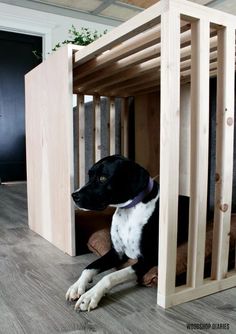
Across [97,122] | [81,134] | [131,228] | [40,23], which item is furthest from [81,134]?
[40,23]

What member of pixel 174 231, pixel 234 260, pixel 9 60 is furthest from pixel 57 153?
pixel 9 60

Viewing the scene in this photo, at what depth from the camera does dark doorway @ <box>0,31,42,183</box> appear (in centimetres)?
371

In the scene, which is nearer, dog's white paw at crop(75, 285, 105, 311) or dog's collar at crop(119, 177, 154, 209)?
dog's white paw at crop(75, 285, 105, 311)

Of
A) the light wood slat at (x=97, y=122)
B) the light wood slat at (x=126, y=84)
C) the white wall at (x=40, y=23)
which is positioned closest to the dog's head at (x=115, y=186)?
the light wood slat at (x=126, y=84)

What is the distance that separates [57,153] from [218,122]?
2.12 ft

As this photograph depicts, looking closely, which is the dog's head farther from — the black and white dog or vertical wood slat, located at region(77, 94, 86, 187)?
vertical wood slat, located at region(77, 94, 86, 187)

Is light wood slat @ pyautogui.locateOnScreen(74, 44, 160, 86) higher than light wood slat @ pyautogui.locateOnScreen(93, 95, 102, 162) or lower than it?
higher

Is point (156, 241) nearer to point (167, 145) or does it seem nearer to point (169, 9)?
point (167, 145)

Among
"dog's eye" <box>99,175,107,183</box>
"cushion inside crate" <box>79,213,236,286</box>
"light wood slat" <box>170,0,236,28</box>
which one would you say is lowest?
"cushion inside crate" <box>79,213,236,286</box>

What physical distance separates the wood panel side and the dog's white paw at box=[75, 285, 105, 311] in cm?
38

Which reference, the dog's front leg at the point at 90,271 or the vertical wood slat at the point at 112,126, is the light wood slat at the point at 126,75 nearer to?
the vertical wood slat at the point at 112,126

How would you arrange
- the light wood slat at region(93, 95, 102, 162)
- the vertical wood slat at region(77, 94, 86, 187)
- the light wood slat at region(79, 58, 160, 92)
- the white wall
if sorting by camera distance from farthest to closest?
the white wall → the light wood slat at region(93, 95, 102, 162) → the vertical wood slat at region(77, 94, 86, 187) → the light wood slat at region(79, 58, 160, 92)

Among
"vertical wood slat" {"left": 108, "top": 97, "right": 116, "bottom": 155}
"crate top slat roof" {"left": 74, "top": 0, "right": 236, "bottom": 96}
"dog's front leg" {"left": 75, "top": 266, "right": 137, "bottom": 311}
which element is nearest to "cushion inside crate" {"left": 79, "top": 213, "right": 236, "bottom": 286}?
"dog's front leg" {"left": 75, "top": 266, "right": 137, "bottom": 311}

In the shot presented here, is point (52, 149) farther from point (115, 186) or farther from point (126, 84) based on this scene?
point (126, 84)
